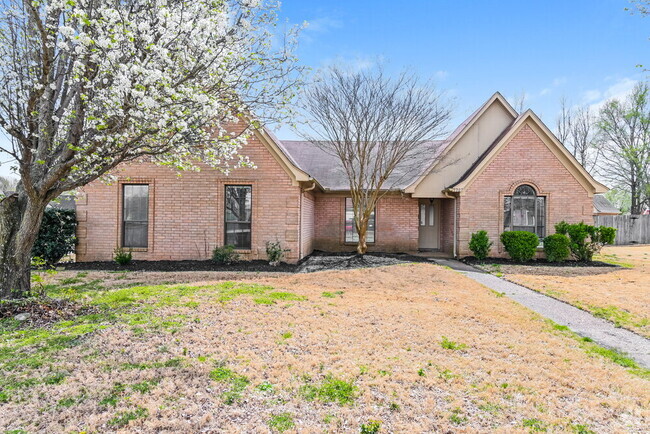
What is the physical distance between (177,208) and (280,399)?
30.5 ft

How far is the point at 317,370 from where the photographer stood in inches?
137

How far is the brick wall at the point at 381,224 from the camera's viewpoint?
48.0 feet

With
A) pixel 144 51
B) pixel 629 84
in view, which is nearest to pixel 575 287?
pixel 144 51

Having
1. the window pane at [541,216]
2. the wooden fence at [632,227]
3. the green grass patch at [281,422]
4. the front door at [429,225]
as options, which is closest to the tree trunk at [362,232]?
the front door at [429,225]

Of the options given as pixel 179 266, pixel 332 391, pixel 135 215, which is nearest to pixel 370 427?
pixel 332 391

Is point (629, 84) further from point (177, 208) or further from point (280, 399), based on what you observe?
point (280, 399)

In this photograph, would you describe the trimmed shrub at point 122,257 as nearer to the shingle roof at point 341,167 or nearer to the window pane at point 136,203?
the window pane at point 136,203

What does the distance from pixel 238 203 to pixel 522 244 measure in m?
9.48

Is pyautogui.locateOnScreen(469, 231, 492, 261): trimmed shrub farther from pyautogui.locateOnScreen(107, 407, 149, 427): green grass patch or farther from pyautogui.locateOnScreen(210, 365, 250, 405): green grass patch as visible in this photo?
pyautogui.locateOnScreen(107, 407, 149, 427): green grass patch

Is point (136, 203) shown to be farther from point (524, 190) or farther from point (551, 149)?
point (551, 149)

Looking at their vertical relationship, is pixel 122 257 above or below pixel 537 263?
above

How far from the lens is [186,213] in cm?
1106

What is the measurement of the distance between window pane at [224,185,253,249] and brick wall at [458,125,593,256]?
7546 millimetres

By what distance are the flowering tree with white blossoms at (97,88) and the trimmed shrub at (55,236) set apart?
5.36 metres
